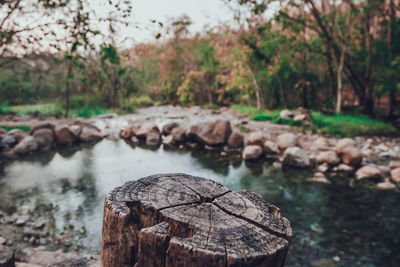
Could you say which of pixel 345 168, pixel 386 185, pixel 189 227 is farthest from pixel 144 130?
pixel 189 227

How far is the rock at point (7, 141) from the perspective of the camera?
821 centimetres

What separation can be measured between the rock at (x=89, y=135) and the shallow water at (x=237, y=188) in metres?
1.55

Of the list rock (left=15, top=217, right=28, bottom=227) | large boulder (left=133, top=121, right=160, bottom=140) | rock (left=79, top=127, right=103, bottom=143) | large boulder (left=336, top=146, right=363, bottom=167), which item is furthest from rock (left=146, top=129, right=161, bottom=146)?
large boulder (left=336, top=146, right=363, bottom=167)

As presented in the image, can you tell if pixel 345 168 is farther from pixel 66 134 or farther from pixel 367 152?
pixel 66 134

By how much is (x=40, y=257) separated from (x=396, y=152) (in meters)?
8.78

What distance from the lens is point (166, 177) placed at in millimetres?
1899

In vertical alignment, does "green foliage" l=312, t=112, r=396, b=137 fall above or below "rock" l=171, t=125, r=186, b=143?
above

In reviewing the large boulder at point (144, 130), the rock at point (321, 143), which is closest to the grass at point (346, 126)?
the rock at point (321, 143)

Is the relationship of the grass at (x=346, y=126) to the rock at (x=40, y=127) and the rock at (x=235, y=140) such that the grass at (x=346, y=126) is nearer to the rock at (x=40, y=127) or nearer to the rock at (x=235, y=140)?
the rock at (x=235, y=140)

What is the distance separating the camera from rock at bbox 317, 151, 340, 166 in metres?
7.04

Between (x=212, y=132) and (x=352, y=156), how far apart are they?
420 centimetres

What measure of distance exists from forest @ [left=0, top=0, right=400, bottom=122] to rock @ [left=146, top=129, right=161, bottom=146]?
2354mm

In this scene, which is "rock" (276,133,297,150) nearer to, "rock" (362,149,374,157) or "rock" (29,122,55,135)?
"rock" (362,149,374,157)

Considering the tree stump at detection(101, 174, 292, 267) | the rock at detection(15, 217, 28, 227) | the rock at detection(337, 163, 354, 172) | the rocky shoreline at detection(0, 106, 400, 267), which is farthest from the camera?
the rock at detection(337, 163, 354, 172)
